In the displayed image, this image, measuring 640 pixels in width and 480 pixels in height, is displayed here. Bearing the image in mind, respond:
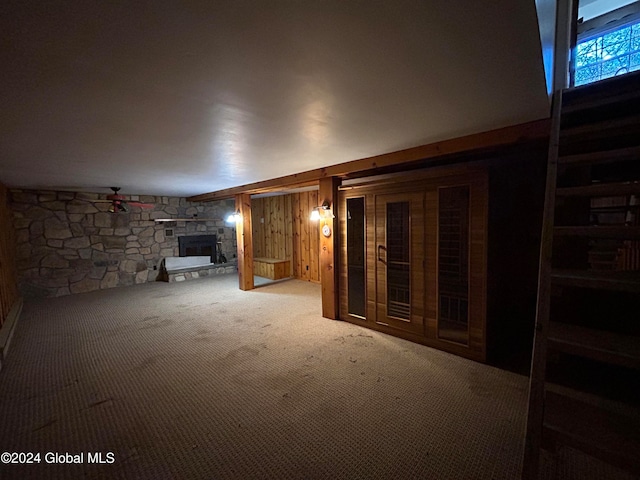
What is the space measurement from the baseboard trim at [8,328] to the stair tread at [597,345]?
4284 mm

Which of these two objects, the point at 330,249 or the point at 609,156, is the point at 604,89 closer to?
the point at 609,156

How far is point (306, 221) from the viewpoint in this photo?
631 cm

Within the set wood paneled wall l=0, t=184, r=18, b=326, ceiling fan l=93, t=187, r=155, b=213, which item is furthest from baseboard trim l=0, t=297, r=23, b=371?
ceiling fan l=93, t=187, r=155, b=213

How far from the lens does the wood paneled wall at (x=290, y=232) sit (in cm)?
624

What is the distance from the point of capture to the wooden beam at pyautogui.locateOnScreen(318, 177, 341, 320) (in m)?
3.67

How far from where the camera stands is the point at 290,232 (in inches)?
267

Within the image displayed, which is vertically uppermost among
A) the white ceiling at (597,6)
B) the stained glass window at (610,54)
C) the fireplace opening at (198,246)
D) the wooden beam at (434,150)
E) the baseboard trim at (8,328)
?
the white ceiling at (597,6)

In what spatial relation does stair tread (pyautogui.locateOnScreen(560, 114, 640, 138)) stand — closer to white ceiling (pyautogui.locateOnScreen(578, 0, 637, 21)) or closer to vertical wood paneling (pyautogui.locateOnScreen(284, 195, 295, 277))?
white ceiling (pyautogui.locateOnScreen(578, 0, 637, 21))

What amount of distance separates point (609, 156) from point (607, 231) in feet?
1.70

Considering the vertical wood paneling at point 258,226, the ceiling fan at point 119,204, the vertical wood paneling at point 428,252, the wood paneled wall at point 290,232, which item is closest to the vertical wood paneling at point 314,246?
the wood paneled wall at point 290,232

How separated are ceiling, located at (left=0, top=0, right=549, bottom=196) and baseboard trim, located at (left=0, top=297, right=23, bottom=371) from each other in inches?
78.5

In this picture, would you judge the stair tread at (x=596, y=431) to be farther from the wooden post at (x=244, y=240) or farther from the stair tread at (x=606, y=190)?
the wooden post at (x=244, y=240)

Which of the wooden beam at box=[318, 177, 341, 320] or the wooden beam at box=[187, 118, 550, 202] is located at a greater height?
the wooden beam at box=[187, 118, 550, 202]

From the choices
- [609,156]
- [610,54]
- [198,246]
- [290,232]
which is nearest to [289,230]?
[290,232]
